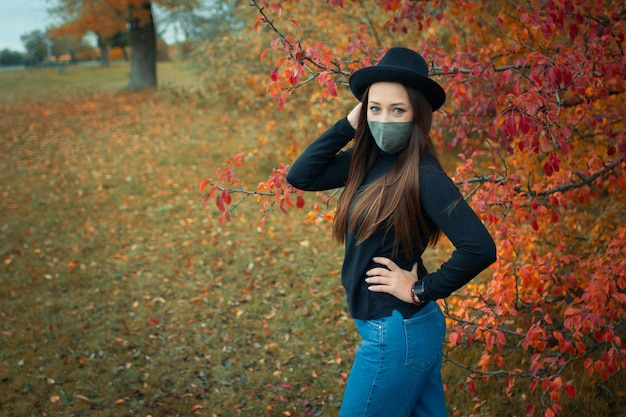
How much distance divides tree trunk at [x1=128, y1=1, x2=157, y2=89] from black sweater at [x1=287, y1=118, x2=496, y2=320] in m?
17.4

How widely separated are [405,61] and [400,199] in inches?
24.1

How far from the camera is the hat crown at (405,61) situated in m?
2.37

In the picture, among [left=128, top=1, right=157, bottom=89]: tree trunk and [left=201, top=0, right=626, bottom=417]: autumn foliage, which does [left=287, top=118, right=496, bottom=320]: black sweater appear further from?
[left=128, top=1, right=157, bottom=89]: tree trunk

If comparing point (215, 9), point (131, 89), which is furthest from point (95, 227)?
point (131, 89)

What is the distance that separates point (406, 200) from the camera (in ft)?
7.40

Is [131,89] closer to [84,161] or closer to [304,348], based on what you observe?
[84,161]

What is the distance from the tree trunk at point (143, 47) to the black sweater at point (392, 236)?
683 inches

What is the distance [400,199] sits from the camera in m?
2.26

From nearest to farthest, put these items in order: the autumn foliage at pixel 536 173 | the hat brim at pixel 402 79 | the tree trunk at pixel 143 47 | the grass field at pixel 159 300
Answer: the hat brim at pixel 402 79
the autumn foliage at pixel 536 173
the grass field at pixel 159 300
the tree trunk at pixel 143 47

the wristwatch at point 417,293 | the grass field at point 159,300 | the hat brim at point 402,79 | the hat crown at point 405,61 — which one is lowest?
the grass field at point 159,300

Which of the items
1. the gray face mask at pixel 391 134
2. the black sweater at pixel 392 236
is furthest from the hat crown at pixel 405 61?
the black sweater at pixel 392 236

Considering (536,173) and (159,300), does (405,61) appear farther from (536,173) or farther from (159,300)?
(159,300)

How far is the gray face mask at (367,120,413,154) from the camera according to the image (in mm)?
2373

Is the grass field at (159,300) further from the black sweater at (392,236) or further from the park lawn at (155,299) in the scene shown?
the black sweater at (392,236)
